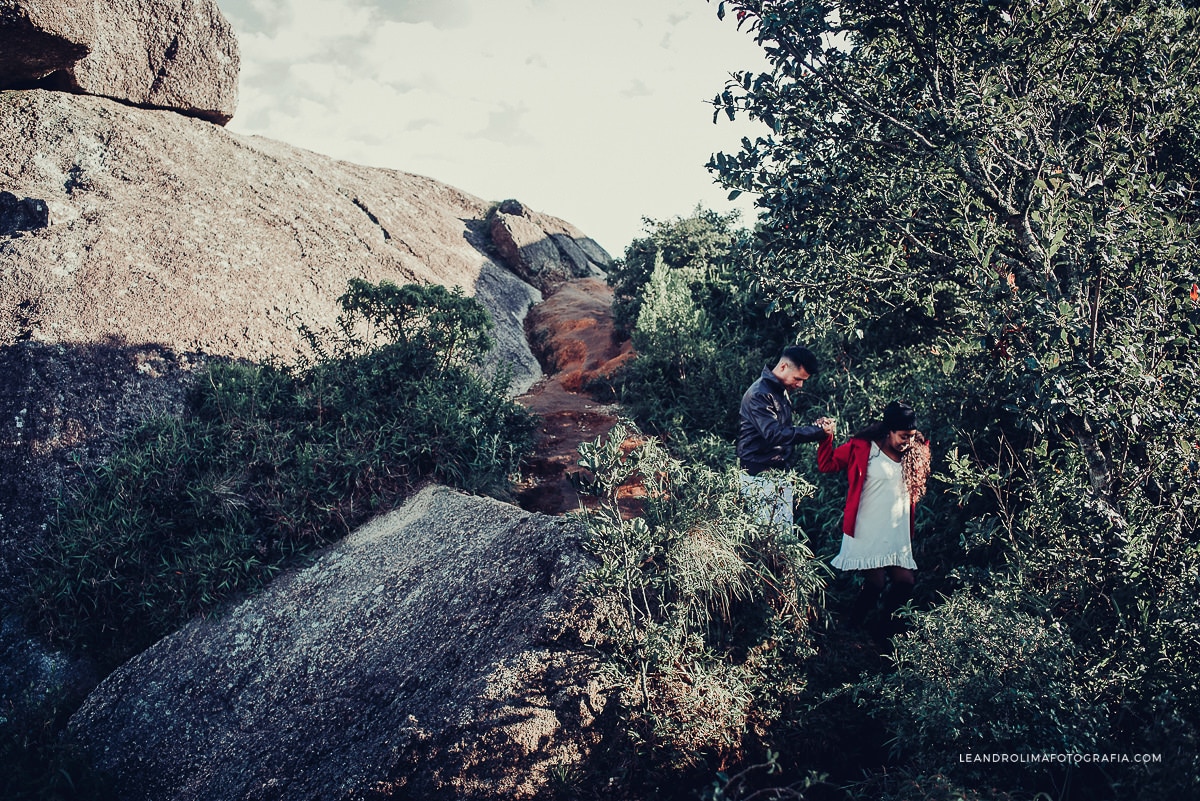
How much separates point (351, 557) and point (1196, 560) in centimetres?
564

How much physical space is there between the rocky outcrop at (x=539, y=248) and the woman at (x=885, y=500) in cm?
1291

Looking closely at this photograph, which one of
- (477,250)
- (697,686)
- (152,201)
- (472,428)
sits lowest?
(697,686)

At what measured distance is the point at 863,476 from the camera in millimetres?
4656

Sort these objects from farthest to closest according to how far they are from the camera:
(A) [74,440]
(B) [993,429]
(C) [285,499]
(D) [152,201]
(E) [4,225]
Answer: (D) [152,201], (E) [4,225], (A) [74,440], (C) [285,499], (B) [993,429]

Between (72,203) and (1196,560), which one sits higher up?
(72,203)

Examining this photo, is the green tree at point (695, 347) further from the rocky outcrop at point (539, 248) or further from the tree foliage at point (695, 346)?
the rocky outcrop at point (539, 248)

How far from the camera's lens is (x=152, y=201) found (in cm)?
953

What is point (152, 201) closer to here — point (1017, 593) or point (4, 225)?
point (4, 225)

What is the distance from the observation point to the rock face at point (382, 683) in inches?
155

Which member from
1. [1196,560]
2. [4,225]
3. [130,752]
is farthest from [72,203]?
[1196,560]

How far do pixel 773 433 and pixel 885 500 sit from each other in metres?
0.82

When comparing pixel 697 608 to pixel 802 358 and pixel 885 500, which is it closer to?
pixel 885 500

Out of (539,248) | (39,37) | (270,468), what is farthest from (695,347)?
(539,248)

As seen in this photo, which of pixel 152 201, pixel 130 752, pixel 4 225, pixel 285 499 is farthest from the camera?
pixel 152 201
